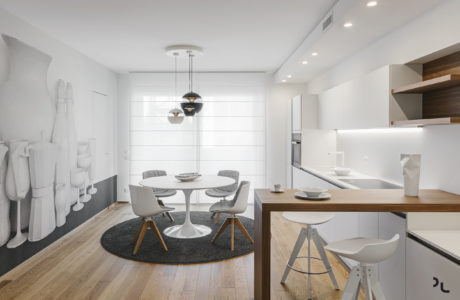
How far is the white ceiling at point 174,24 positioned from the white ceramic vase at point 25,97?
399 mm

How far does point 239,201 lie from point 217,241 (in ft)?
2.26

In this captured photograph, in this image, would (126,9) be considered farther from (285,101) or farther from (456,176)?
(285,101)

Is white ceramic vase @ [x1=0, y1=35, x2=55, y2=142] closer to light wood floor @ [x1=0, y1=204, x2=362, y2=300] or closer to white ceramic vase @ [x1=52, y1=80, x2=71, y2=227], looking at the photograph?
white ceramic vase @ [x1=52, y1=80, x2=71, y2=227]

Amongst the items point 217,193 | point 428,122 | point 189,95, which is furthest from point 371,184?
point 189,95

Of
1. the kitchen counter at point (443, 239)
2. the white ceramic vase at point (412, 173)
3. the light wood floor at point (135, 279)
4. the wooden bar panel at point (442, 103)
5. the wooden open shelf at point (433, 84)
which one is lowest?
the light wood floor at point (135, 279)

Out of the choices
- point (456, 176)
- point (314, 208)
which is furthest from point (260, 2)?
point (456, 176)

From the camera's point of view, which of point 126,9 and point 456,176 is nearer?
point 456,176

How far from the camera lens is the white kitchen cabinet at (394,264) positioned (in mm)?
2396

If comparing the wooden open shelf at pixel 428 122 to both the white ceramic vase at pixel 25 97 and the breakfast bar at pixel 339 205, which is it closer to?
the breakfast bar at pixel 339 205

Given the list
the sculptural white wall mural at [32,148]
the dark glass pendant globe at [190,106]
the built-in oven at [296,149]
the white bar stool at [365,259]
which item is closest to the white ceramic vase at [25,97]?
the sculptural white wall mural at [32,148]

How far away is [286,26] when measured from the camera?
3953mm

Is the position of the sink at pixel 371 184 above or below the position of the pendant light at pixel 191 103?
below

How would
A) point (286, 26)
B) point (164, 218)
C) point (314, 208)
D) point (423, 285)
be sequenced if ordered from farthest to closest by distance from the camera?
point (164, 218) → point (286, 26) → point (314, 208) → point (423, 285)

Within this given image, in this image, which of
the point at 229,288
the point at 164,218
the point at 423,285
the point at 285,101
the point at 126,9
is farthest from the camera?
the point at 285,101
